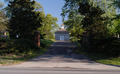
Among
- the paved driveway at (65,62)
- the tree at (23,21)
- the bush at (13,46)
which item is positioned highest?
the tree at (23,21)

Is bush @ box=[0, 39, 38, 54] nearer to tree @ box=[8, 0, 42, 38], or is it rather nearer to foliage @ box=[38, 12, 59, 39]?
tree @ box=[8, 0, 42, 38]

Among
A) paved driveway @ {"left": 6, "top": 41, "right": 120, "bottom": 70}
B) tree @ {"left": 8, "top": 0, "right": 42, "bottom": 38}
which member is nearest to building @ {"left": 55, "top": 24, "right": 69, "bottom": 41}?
tree @ {"left": 8, "top": 0, "right": 42, "bottom": 38}

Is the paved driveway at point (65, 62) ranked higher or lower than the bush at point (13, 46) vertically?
lower

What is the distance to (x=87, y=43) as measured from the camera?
58.0ft

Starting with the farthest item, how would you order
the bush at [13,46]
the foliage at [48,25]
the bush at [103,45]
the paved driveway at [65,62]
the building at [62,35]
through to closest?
the building at [62,35] < the foliage at [48,25] < the bush at [13,46] < the bush at [103,45] < the paved driveway at [65,62]

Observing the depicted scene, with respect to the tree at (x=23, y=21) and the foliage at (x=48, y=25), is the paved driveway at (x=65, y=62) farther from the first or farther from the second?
the foliage at (x=48, y=25)

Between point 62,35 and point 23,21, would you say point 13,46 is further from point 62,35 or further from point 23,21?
point 62,35

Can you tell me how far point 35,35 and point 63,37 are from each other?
33.1m

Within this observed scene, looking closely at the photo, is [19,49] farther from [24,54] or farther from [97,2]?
[97,2]

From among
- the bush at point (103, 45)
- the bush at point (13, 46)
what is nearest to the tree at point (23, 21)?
the bush at point (13, 46)

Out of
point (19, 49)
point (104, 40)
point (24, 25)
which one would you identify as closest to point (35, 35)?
point (24, 25)

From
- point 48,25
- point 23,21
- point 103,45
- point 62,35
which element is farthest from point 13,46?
point 62,35

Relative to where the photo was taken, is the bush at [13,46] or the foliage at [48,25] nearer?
the bush at [13,46]

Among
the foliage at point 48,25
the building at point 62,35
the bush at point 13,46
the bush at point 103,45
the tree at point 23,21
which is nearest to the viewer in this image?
the bush at point 103,45
